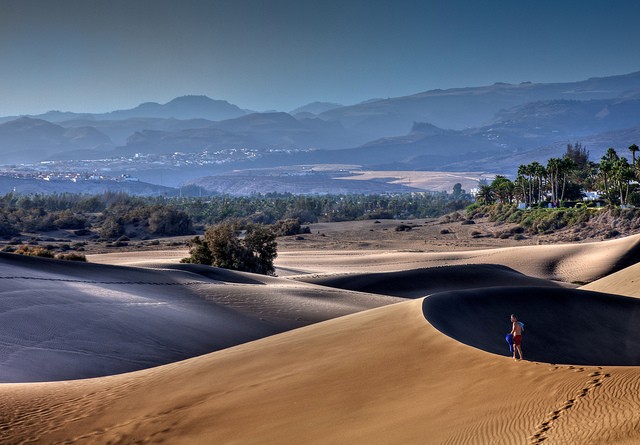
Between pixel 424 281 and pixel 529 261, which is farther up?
pixel 424 281

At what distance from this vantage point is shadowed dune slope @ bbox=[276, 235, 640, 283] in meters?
53.5

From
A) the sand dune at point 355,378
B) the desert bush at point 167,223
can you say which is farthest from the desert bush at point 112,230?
the sand dune at point 355,378

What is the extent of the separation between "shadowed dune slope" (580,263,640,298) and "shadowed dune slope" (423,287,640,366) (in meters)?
7.65

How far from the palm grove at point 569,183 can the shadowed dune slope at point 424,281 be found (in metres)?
47.6

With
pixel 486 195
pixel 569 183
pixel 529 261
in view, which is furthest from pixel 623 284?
pixel 486 195

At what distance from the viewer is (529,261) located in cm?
5847

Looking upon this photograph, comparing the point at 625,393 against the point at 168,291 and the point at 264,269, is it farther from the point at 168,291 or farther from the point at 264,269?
the point at 264,269

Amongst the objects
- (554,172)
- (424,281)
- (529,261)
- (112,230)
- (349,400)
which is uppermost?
(554,172)

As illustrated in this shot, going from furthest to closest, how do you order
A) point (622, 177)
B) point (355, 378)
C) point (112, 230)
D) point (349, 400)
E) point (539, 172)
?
point (539, 172)
point (112, 230)
point (622, 177)
point (355, 378)
point (349, 400)

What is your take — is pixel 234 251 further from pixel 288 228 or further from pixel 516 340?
pixel 288 228

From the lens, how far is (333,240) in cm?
9500

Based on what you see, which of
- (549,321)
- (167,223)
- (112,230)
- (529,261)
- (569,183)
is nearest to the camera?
(549,321)

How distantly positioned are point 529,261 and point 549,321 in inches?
1522

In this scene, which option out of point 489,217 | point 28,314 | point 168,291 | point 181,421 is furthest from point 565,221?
point 181,421
